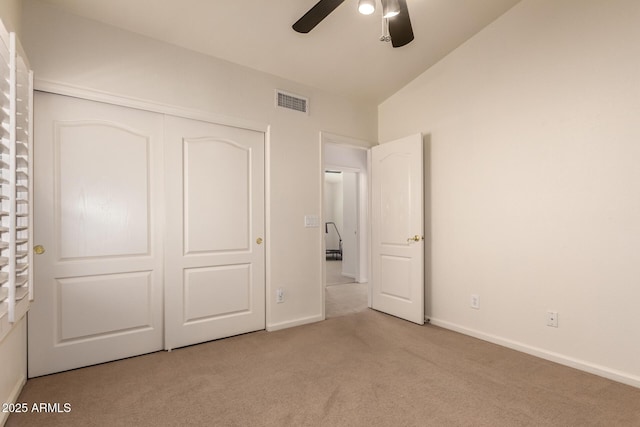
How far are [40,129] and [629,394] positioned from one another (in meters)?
4.30

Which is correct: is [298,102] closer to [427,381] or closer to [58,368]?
[427,381]

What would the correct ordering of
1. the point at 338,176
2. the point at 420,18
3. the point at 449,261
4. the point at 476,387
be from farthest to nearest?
the point at 338,176
the point at 449,261
the point at 420,18
the point at 476,387

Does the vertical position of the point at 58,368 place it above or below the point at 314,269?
below

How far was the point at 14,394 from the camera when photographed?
1.97 meters

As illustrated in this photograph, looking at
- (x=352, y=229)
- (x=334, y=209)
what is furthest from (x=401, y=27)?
(x=334, y=209)

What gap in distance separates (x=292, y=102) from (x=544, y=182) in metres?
2.44

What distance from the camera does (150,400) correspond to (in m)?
2.03

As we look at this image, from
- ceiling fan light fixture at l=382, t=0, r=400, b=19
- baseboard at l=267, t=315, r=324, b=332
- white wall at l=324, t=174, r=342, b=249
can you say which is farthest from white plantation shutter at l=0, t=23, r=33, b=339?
white wall at l=324, t=174, r=342, b=249

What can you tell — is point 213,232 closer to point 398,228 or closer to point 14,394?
point 14,394

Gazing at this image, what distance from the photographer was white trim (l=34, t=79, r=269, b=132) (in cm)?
235

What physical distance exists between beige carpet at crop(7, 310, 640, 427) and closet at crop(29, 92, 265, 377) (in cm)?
24

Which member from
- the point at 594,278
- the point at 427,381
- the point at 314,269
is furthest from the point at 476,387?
the point at 314,269

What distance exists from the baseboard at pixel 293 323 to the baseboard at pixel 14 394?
5.97 feet

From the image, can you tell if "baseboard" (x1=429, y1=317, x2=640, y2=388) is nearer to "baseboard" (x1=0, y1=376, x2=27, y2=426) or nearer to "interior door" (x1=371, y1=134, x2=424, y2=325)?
"interior door" (x1=371, y1=134, x2=424, y2=325)
